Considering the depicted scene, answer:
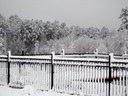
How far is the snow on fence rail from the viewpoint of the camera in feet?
31.7

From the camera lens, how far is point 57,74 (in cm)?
1113

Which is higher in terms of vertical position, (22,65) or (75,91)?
(22,65)

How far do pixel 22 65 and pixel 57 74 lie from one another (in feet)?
7.07

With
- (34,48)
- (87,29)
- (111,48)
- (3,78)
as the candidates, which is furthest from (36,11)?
(3,78)

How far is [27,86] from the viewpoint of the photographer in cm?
1123

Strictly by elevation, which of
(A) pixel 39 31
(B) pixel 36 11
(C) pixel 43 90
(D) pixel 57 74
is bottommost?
(C) pixel 43 90

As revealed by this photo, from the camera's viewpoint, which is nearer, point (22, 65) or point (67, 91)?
point (67, 91)

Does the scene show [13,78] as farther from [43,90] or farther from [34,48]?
[34,48]

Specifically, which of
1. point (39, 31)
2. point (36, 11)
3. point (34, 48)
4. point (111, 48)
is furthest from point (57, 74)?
point (36, 11)

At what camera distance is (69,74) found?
1076cm

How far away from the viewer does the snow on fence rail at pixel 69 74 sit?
9672mm

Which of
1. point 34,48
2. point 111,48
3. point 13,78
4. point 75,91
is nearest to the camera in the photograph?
point 75,91

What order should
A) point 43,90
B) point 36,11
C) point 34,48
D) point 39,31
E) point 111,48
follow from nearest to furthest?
1. point 43,90
2. point 111,48
3. point 34,48
4. point 39,31
5. point 36,11

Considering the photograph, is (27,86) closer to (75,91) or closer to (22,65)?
(22,65)
